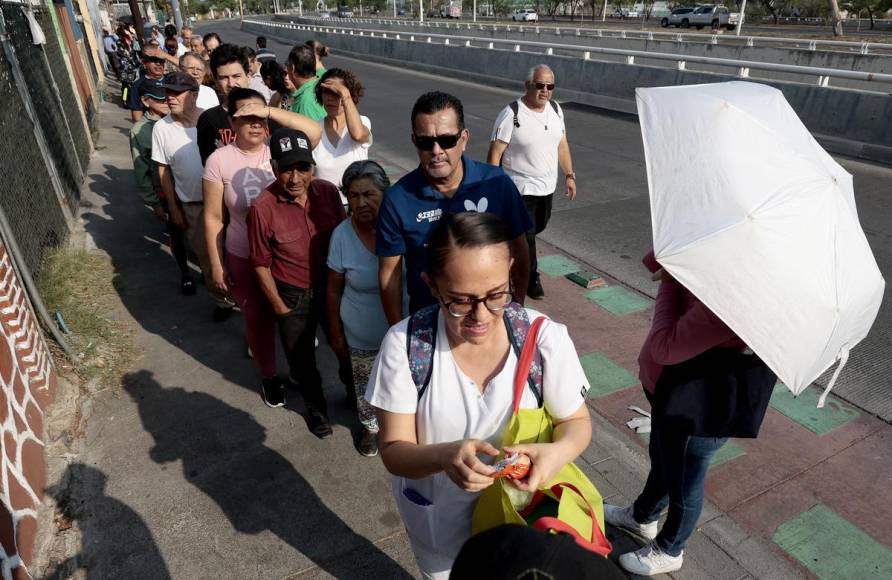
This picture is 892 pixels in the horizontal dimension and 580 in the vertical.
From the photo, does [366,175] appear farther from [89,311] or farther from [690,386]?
[89,311]

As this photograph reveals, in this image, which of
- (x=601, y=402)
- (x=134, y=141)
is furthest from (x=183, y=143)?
(x=601, y=402)

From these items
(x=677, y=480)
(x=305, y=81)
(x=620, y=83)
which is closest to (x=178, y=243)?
(x=305, y=81)

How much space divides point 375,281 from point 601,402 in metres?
1.93

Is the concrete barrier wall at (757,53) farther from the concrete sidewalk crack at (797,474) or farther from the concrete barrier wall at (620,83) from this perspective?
the concrete sidewalk crack at (797,474)

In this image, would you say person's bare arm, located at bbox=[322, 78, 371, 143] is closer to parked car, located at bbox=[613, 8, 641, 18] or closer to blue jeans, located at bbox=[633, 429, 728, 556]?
blue jeans, located at bbox=[633, 429, 728, 556]

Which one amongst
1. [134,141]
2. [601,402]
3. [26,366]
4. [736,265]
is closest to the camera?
[736,265]

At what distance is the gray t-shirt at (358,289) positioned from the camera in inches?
120

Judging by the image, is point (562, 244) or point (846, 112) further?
point (846, 112)

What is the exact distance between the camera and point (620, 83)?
48.6ft

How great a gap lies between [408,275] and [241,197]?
4.86ft

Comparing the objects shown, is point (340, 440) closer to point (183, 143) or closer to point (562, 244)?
point (183, 143)

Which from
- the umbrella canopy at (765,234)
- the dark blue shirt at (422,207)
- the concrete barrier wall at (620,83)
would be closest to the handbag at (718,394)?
the umbrella canopy at (765,234)

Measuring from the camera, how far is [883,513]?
306cm

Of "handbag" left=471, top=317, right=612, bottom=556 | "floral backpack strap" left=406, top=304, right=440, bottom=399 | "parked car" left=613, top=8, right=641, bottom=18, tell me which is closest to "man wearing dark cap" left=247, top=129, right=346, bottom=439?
"floral backpack strap" left=406, top=304, right=440, bottom=399
